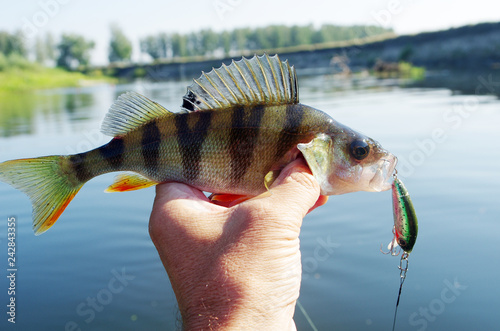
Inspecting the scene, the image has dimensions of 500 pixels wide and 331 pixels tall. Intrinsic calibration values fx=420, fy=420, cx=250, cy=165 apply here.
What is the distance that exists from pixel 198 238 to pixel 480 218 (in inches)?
181

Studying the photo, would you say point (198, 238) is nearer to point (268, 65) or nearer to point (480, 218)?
point (268, 65)

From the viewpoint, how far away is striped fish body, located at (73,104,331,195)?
2.54 m

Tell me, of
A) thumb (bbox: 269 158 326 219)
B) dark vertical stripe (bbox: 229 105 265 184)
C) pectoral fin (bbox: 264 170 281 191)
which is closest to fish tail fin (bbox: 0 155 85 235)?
dark vertical stripe (bbox: 229 105 265 184)

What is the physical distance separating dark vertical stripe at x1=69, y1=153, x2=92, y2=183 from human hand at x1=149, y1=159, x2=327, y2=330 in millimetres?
822

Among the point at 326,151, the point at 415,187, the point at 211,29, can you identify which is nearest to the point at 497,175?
the point at 415,187

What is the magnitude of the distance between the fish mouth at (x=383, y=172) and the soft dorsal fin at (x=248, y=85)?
0.63 meters

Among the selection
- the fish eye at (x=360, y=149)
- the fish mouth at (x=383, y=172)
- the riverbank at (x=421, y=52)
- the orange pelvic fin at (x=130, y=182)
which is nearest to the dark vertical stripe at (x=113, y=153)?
the orange pelvic fin at (x=130, y=182)

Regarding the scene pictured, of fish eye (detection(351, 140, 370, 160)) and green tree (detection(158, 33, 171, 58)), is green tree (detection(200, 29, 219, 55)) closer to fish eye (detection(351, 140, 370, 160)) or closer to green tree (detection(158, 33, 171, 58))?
green tree (detection(158, 33, 171, 58))

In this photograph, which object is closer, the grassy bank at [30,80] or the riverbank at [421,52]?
the grassy bank at [30,80]

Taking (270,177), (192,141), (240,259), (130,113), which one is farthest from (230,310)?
(130,113)

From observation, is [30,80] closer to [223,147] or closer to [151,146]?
[151,146]

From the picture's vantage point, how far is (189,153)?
2.64 m

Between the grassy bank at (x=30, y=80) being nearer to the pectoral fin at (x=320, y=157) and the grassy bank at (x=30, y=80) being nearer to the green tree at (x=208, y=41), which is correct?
the green tree at (x=208, y=41)

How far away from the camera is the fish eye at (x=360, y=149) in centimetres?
244
